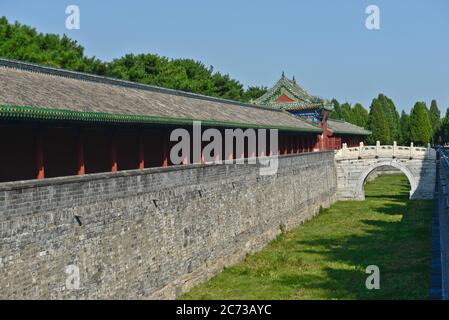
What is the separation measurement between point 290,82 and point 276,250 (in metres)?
25.7

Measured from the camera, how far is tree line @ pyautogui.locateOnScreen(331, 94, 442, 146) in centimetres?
8538

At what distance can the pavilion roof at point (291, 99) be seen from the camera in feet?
160

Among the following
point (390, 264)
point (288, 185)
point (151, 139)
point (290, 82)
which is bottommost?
point (390, 264)

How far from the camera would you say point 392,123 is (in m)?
95.6

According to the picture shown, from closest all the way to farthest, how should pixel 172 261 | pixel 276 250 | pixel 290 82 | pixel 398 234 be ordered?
pixel 172 261 < pixel 276 250 < pixel 398 234 < pixel 290 82

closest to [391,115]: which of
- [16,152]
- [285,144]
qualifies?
[285,144]

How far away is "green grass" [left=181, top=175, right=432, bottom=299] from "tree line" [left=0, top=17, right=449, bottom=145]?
943 inches

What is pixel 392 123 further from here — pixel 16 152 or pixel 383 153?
pixel 16 152

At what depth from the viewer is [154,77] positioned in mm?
64500

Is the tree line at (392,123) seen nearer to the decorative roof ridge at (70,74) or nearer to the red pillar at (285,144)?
the red pillar at (285,144)

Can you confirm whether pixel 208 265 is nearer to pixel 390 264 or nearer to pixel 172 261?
pixel 172 261

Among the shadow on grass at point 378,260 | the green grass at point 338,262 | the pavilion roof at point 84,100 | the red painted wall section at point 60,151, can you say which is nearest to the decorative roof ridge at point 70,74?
the pavilion roof at point 84,100

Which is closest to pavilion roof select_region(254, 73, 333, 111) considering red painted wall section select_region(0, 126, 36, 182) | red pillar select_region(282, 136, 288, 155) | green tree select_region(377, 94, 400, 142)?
red pillar select_region(282, 136, 288, 155)
